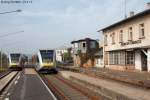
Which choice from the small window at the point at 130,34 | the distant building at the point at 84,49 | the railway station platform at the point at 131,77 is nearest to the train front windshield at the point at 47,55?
the railway station platform at the point at 131,77

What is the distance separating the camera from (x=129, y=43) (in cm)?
4894

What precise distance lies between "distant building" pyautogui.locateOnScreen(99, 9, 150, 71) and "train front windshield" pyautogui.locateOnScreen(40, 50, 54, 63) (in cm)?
869

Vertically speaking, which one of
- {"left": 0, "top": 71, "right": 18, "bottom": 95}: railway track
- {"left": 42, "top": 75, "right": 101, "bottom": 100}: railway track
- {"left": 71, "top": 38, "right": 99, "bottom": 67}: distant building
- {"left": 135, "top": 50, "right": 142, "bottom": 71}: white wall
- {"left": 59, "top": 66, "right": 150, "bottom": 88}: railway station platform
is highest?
{"left": 71, "top": 38, "right": 99, "bottom": 67}: distant building

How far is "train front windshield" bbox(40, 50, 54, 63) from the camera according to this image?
5294 centimetres

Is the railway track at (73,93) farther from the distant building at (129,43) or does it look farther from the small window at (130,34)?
the small window at (130,34)

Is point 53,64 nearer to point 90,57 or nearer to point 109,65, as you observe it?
point 109,65

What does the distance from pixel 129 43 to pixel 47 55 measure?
1093 cm

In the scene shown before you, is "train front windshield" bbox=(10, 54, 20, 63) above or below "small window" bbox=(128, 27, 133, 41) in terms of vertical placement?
below

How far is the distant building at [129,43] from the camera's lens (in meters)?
43.6

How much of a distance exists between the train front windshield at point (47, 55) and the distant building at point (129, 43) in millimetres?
8686

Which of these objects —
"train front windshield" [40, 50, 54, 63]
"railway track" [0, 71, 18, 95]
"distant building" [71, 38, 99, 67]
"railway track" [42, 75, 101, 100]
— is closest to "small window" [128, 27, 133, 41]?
"train front windshield" [40, 50, 54, 63]

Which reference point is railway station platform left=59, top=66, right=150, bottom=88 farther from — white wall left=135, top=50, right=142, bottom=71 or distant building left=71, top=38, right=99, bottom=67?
distant building left=71, top=38, right=99, bottom=67

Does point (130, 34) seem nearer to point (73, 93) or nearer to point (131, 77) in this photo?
→ point (131, 77)

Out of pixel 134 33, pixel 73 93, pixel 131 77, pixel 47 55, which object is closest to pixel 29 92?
pixel 73 93
